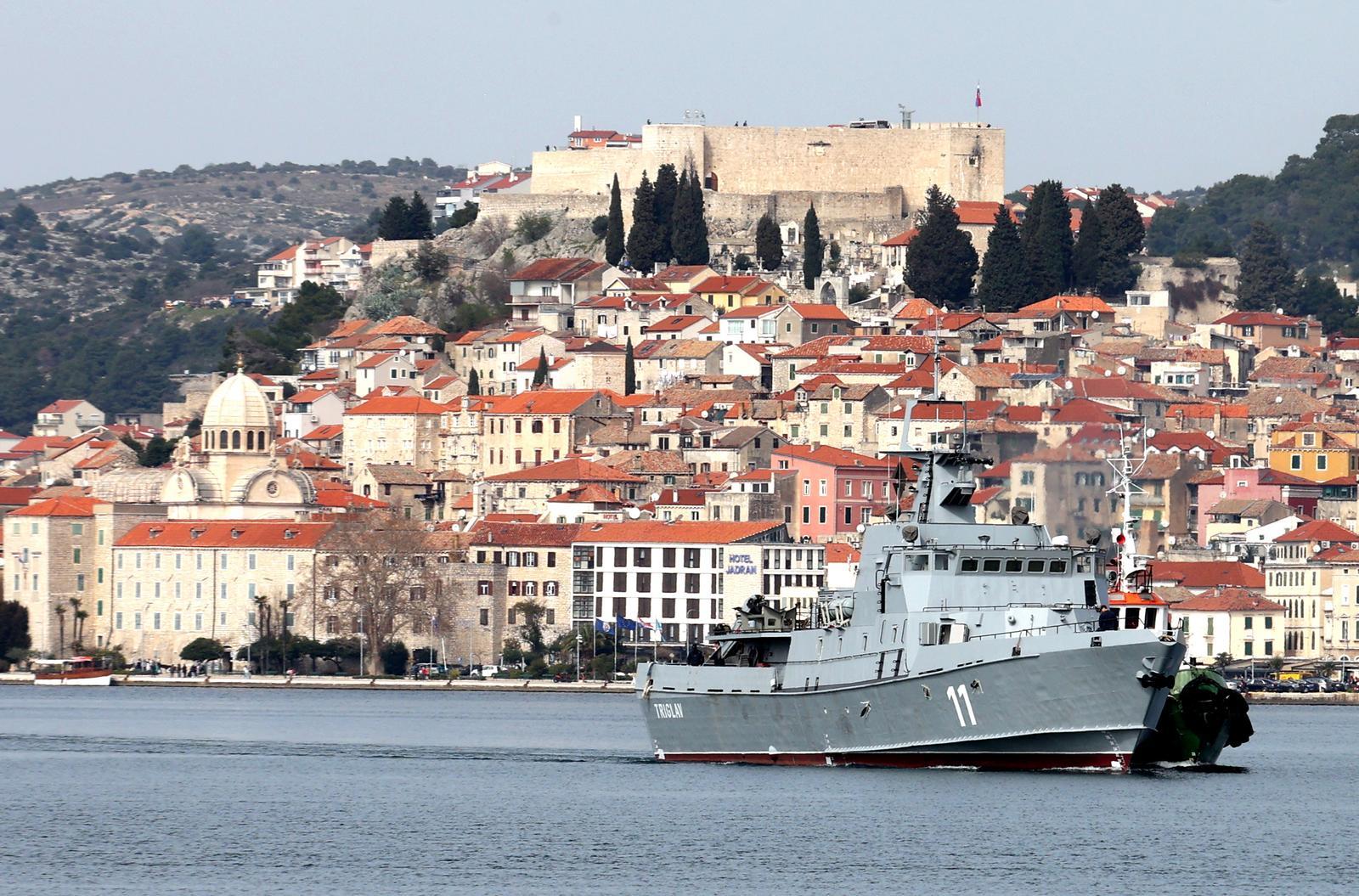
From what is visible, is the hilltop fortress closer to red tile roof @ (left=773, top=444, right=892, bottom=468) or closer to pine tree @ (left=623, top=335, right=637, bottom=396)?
pine tree @ (left=623, top=335, right=637, bottom=396)

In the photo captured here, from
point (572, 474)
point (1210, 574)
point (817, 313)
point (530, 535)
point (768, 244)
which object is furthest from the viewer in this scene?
point (768, 244)

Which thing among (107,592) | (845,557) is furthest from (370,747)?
(107,592)

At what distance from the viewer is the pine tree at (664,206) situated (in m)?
139

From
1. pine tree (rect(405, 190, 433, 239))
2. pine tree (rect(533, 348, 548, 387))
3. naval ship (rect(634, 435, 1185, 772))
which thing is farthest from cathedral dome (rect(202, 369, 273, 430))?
naval ship (rect(634, 435, 1185, 772))

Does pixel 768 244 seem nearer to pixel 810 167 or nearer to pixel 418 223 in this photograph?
pixel 810 167

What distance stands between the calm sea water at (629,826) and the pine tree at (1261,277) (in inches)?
3321

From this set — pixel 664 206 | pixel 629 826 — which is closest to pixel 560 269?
pixel 664 206

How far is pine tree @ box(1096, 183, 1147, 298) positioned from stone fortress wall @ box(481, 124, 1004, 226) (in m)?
8.48

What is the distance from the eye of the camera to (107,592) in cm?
11312

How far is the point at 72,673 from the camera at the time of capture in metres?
106

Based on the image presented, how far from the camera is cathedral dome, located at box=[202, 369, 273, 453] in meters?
121

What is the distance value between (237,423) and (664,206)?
89.7 feet

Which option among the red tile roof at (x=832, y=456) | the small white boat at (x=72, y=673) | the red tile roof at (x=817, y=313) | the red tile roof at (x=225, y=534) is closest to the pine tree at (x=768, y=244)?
the red tile roof at (x=817, y=313)

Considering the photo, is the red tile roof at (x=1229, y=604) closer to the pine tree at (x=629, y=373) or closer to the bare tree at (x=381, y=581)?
the bare tree at (x=381, y=581)
